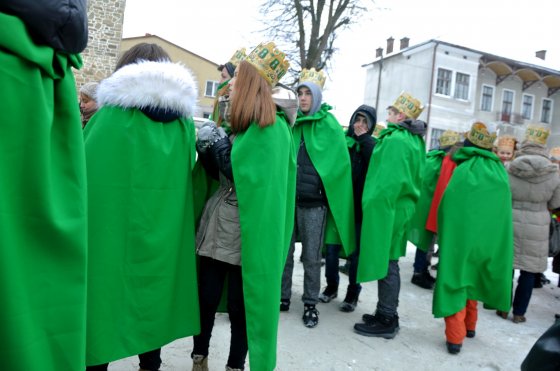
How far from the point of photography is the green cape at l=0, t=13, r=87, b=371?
1214 millimetres

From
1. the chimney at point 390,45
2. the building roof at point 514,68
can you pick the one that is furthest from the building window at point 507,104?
the chimney at point 390,45

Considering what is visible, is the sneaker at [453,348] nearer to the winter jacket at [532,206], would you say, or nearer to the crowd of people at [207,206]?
the crowd of people at [207,206]

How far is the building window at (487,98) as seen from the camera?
102 ft

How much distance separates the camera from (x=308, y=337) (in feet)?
13.0

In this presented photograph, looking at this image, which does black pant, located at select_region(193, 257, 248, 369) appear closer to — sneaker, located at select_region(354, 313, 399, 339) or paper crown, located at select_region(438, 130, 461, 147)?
sneaker, located at select_region(354, 313, 399, 339)

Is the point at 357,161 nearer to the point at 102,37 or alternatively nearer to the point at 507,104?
the point at 102,37

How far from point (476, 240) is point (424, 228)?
190 centimetres

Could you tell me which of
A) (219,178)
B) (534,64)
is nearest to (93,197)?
(219,178)

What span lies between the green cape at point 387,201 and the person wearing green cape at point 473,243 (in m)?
0.38

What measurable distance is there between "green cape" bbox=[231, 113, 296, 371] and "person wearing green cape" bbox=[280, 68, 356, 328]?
1.58 metres

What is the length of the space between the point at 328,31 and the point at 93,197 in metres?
15.0

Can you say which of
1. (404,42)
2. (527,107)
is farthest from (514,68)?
(404,42)

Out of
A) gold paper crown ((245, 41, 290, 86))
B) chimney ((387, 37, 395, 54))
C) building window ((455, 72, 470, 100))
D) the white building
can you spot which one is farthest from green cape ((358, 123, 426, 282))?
chimney ((387, 37, 395, 54))

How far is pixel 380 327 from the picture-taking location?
420 cm
